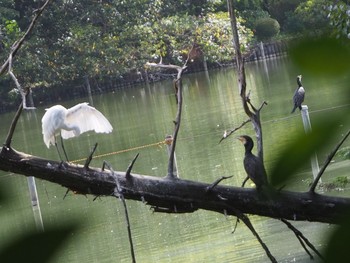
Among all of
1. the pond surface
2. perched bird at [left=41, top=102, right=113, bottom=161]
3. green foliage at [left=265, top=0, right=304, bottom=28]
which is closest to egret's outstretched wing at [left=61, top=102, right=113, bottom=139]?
perched bird at [left=41, top=102, right=113, bottom=161]

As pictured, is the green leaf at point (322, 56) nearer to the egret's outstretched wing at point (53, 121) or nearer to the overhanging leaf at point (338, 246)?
the overhanging leaf at point (338, 246)

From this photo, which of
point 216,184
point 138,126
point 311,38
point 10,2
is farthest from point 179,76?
point 10,2

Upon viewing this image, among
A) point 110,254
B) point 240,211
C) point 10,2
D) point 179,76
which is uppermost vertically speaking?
point 10,2

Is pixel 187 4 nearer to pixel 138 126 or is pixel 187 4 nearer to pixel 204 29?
pixel 204 29

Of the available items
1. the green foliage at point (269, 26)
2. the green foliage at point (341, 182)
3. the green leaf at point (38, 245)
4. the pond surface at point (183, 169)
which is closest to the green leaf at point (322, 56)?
the pond surface at point (183, 169)

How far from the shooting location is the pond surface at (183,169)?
71cm

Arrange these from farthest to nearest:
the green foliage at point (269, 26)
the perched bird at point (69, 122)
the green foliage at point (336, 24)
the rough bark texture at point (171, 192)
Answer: the perched bird at point (69, 122), the green foliage at point (269, 26), the rough bark texture at point (171, 192), the green foliage at point (336, 24)

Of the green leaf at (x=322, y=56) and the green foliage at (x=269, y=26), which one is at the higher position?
the green leaf at (x=322, y=56)

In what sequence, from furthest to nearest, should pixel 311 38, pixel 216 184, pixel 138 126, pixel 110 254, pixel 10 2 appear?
pixel 10 2, pixel 138 126, pixel 110 254, pixel 216 184, pixel 311 38

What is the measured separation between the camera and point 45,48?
35.8 meters

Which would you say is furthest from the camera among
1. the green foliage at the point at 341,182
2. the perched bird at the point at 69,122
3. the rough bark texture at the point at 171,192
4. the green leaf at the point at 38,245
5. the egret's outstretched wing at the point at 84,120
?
the egret's outstretched wing at the point at 84,120

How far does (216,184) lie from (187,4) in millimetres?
37499

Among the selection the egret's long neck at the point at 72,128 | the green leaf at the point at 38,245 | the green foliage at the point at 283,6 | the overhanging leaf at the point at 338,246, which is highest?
the green foliage at the point at 283,6

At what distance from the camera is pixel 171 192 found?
81.0 inches
